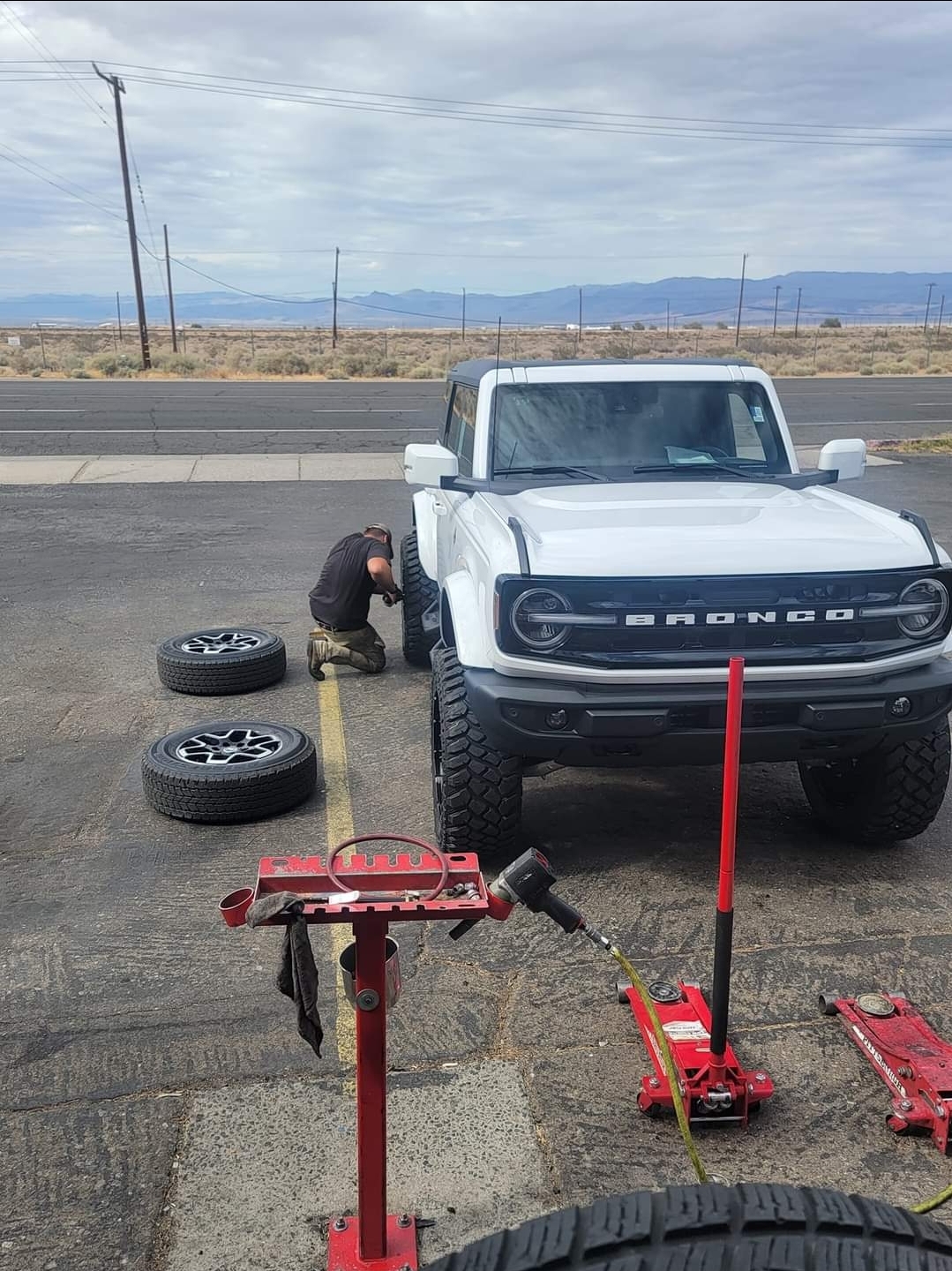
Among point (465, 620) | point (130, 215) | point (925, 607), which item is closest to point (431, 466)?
point (465, 620)

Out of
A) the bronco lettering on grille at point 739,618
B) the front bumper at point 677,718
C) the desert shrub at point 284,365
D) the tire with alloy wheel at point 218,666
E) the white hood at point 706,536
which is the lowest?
the desert shrub at point 284,365

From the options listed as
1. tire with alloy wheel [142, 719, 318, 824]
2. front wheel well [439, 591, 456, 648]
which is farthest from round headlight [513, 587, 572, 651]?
tire with alloy wheel [142, 719, 318, 824]

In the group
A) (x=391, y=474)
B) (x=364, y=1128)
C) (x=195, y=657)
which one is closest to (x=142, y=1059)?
(x=364, y=1128)

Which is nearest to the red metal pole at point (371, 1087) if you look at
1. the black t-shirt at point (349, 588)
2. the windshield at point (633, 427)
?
the windshield at point (633, 427)

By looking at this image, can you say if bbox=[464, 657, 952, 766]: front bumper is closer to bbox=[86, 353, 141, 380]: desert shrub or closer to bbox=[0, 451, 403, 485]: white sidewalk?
bbox=[0, 451, 403, 485]: white sidewalk

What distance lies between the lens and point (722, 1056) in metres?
3.24

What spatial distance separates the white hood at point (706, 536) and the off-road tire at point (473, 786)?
72cm

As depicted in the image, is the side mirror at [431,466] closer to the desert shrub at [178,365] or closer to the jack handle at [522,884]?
the jack handle at [522,884]

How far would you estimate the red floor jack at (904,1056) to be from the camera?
3127 millimetres

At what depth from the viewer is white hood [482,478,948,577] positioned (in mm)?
4293

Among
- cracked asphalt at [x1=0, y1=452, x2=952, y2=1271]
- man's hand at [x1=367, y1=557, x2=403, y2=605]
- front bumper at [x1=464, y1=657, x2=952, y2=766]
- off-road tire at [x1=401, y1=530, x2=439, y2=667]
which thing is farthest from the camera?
Answer: off-road tire at [x1=401, y1=530, x2=439, y2=667]

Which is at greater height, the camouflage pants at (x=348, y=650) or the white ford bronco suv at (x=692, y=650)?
the white ford bronco suv at (x=692, y=650)

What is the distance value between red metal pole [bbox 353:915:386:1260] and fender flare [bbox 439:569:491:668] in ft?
7.04

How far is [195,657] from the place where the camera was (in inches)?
274
